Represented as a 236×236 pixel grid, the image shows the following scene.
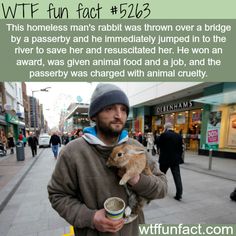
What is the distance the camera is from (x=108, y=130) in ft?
3.48

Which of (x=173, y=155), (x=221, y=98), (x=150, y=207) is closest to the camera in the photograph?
(x=150, y=207)

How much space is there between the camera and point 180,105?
47.0 feet

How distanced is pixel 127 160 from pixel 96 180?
23 centimetres

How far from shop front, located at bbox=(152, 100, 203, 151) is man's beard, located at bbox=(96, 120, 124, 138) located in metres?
12.6

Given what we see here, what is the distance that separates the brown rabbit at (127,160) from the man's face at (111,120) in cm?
11

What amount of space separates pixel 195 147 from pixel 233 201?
9466 mm

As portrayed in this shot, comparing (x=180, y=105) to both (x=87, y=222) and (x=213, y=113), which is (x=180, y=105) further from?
(x=87, y=222)

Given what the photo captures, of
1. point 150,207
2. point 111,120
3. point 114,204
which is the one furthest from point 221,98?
point 114,204

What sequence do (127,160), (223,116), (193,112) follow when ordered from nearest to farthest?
(127,160) < (223,116) < (193,112)

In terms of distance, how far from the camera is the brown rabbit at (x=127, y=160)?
37.4 inches

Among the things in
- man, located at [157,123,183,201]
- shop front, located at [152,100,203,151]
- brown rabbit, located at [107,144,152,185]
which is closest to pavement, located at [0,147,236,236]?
man, located at [157,123,183,201]

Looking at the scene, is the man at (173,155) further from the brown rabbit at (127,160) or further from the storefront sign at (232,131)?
the storefront sign at (232,131)

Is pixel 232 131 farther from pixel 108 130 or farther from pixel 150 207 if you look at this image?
pixel 108 130

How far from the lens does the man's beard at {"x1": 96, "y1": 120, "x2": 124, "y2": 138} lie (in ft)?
3.46
